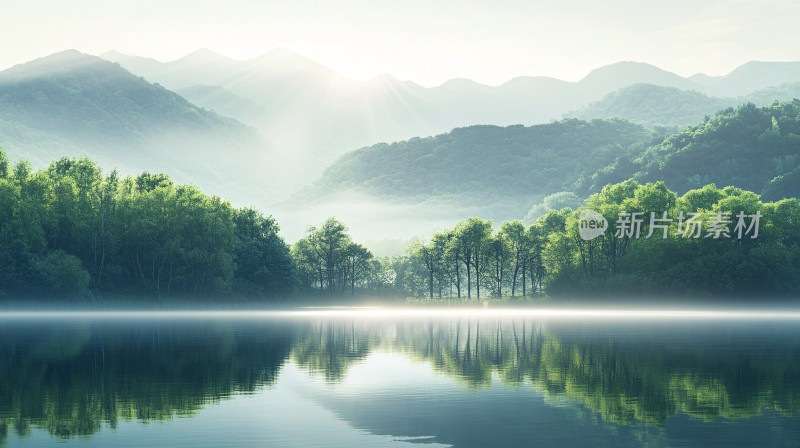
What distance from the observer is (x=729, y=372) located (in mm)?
44188

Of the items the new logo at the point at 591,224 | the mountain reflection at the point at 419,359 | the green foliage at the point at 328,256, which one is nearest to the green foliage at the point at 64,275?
the mountain reflection at the point at 419,359

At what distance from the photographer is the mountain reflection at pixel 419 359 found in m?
32.2

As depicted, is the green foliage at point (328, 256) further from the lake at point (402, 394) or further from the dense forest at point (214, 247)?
the lake at point (402, 394)

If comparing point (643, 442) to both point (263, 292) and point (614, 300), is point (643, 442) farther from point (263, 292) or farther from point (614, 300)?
point (263, 292)

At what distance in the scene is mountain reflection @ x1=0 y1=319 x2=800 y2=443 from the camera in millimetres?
32219

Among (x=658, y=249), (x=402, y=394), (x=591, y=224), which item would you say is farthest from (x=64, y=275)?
(x=402, y=394)

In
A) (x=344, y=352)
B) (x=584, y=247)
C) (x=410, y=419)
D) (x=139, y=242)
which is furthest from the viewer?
(x=584, y=247)

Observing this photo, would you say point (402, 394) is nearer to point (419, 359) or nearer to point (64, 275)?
point (419, 359)

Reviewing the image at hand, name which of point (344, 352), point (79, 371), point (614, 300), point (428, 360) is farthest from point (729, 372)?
point (614, 300)

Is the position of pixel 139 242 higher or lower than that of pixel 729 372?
higher

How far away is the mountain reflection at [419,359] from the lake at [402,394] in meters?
0.12

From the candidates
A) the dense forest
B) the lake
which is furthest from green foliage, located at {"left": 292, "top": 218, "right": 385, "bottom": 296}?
the lake

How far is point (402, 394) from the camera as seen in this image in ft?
122

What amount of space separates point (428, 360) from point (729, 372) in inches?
664
